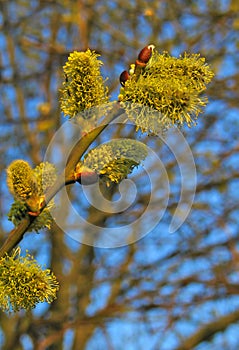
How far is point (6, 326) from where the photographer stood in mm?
5246

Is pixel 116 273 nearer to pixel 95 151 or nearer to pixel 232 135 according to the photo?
pixel 232 135

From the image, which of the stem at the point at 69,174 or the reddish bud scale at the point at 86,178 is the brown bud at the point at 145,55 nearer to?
the stem at the point at 69,174

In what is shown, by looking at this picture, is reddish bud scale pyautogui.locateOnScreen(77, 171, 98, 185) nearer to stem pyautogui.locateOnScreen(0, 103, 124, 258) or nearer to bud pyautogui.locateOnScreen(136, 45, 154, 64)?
stem pyautogui.locateOnScreen(0, 103, 124, 258)

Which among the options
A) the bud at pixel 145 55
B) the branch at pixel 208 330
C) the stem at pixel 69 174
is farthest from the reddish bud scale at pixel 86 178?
the branch at pixel 208 330

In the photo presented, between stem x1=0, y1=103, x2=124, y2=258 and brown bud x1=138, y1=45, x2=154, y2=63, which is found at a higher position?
brown bud x1=138, y1=45, x2=154, y2=63

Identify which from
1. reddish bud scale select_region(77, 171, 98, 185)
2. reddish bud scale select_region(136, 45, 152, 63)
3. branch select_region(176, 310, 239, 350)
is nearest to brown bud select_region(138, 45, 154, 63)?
reddish bud scale select_region(136, 45, 152, 63)

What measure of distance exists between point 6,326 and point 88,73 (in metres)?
4.41

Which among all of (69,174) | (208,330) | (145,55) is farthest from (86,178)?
(208,330)

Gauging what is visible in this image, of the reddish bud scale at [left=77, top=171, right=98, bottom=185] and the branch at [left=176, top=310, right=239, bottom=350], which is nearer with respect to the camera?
the reddish bud scale at [left=77, top=171, right=98, bottom=185]

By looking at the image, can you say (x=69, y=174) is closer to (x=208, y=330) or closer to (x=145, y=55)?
(x=145, y=55)

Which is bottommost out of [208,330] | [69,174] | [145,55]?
[69,174]

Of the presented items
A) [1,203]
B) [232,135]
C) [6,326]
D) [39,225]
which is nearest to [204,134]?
[232,135]

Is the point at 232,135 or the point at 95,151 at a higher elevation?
the point at 232,135

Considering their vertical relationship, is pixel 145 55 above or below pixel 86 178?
above
